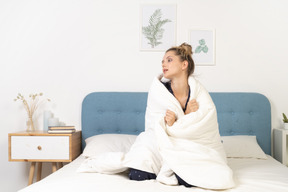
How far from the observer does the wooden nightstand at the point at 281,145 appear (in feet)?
9.33

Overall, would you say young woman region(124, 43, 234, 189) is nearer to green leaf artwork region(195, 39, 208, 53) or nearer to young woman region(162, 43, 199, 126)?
young woman region(162, 43, 199, 126)

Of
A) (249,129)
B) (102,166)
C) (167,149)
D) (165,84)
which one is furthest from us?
(249,129)

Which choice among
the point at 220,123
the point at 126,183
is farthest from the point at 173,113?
the point at 220,123

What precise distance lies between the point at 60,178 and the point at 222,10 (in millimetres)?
2305

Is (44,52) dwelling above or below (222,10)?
below

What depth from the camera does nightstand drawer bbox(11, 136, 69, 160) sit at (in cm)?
265

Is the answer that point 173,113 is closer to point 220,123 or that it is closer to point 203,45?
point 220,123

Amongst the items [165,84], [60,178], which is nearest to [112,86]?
[165,84]

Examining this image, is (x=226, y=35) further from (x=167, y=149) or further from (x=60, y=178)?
(x=60, y=178)

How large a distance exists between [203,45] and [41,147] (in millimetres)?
1855

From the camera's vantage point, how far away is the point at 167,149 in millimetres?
1794

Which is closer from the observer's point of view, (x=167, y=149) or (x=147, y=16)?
(x=167, y=149)

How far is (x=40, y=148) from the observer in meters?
2.65

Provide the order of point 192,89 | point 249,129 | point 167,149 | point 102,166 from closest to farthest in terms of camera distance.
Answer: point 167,149, point 102,166, point 192,89, point 249,129
